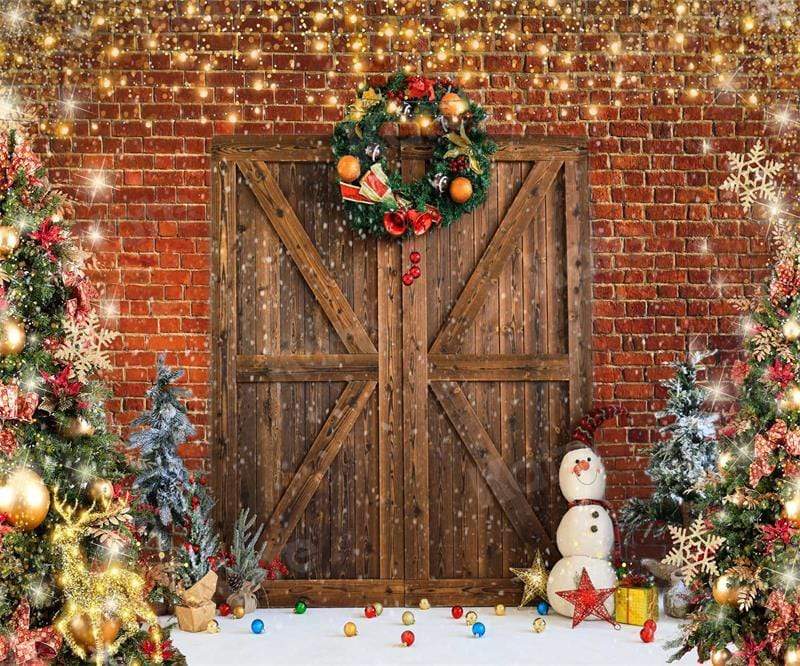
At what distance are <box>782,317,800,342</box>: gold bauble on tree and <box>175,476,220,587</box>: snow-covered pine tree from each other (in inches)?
113

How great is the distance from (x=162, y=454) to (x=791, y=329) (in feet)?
9.70

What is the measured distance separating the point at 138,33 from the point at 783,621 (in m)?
4.34

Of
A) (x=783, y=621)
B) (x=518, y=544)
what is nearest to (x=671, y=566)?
(x=518, y=544)

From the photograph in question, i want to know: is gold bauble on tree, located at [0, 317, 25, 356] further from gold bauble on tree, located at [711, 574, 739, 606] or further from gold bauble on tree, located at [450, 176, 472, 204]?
gold bauble on tree, located at [711, 574, 739, 606]

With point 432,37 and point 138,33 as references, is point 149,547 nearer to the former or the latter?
point 138,33

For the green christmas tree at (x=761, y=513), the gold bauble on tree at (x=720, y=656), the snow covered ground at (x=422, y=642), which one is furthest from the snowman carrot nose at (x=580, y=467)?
the gold bauble on tree at (x=720, y=656)

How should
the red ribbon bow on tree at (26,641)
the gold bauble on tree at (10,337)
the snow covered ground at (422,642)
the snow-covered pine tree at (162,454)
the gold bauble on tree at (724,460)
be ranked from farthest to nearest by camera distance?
the snow-covered pine tree at (162,454)
the snow covered ground at (422,642)
the gold bauble on tree at (724,460)
the gold bauble on tree at (10,337)
the red ribbon bow on tree at (26,641)

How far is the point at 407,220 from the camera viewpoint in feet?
15.7

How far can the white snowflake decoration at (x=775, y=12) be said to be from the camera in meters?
5.00

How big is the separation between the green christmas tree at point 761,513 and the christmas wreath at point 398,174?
1727 mm

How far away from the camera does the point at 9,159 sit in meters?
3.18

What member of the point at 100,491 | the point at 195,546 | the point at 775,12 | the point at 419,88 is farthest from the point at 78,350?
the point at 775,12

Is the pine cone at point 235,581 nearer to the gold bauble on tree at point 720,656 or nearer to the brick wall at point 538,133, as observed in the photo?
the brick wall at point 538,133

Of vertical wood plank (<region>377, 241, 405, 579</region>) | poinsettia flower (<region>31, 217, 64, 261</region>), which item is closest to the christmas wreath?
vertical wood plank (<region>377, 241, 405, 579</region>)
